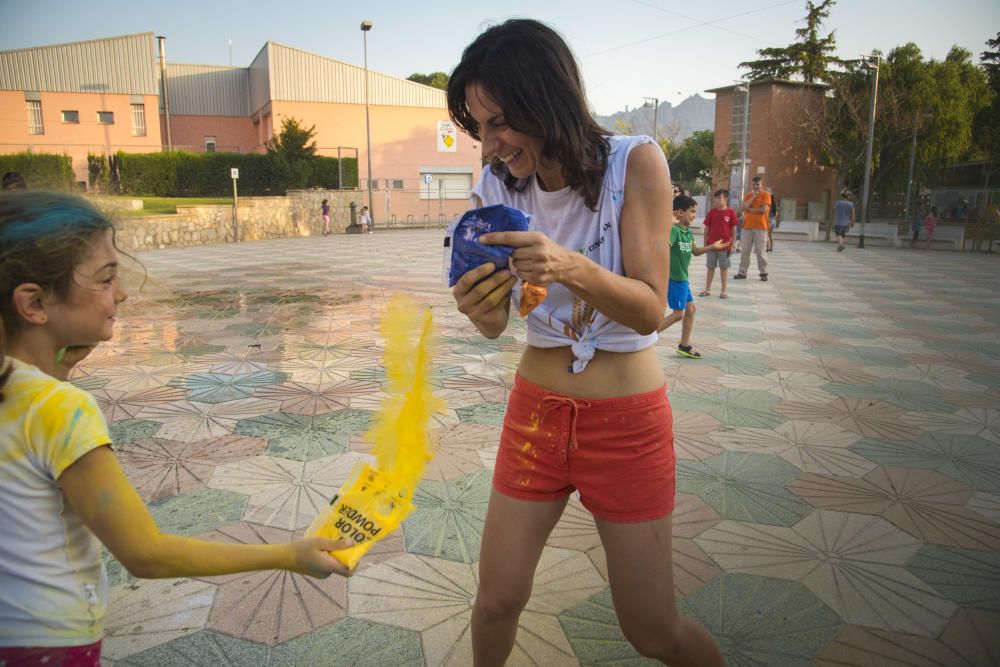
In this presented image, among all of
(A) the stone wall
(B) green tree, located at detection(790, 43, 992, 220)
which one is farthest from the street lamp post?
(A) the stone wall

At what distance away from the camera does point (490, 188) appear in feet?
6.15

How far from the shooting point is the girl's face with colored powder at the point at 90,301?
4.31ft

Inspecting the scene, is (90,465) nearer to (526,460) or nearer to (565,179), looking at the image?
(526,460)

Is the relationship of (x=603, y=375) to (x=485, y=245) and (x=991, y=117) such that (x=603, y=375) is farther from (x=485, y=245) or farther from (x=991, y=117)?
(x=991, y=117)

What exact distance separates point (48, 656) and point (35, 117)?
42.2m

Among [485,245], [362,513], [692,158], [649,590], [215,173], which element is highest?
[692,158]

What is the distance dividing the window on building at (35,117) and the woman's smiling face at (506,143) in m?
41.6

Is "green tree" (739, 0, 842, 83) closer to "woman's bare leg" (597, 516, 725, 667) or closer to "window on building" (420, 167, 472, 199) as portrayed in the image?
"window on building" (420, 167, 472, 199)

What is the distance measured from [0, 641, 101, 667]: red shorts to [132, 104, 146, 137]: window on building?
40673 millimetres

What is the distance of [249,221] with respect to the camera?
79.6 feet

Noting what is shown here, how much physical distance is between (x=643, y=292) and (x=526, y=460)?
539mm

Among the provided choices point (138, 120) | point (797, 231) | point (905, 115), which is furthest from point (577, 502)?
point (138, 120)

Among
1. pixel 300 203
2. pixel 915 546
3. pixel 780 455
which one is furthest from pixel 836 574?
pixel 300 203

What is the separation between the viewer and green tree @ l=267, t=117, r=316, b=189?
28.9m
